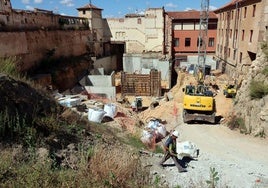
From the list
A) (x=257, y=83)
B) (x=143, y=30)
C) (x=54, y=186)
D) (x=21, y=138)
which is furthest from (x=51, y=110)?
(x=143, y=30)

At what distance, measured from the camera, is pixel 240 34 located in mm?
27156

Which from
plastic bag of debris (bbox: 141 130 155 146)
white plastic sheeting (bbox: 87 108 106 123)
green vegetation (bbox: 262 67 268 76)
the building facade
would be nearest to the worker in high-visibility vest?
plastic bag of debris (bbox: 141 130 155 146)

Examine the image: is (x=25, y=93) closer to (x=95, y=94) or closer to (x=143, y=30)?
(x=95, y=94)

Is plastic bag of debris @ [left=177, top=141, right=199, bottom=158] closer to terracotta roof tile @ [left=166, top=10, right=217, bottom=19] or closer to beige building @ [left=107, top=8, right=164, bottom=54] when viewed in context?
beige building @ [left=107, top=8, right=164, bottom=54]

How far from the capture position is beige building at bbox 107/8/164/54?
3666cm

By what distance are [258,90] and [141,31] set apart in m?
24.4

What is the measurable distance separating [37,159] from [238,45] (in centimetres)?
2612

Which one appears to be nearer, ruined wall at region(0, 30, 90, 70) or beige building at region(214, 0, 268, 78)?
ruined wall at region(0, 30, 90, 70)

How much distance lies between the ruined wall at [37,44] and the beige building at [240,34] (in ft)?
55.8

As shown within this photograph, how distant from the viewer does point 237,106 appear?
1720 cm

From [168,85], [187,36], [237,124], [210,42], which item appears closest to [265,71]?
[237,124]

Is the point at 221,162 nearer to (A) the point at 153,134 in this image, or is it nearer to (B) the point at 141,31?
(A) the point at 153,134

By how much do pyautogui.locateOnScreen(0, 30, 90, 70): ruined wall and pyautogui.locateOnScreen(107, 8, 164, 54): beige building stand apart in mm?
7043

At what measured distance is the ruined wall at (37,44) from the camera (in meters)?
19.9
